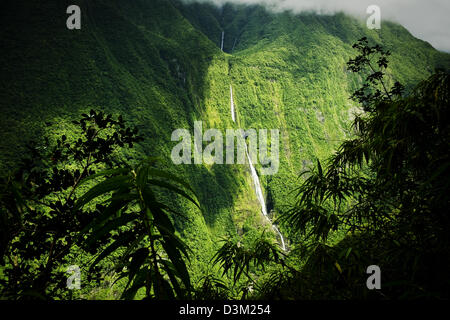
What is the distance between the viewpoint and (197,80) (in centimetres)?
7406

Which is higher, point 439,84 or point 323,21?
point 323,21

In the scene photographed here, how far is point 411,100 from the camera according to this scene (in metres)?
1.63

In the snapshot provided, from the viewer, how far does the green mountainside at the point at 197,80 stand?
46.3m

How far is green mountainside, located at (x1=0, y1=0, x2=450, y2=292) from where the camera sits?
46.3m

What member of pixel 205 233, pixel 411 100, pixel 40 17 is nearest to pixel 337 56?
pixel 205 233

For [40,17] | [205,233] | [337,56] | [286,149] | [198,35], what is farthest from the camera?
[337,56]

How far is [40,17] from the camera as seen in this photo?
179 feet

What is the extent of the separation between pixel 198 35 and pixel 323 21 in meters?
67.8

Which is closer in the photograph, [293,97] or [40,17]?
[40,17]

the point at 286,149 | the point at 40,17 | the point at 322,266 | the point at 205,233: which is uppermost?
the point at 40,17

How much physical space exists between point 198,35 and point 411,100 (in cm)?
9478

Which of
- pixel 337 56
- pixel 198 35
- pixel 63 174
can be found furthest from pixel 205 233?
pixel 337 56
